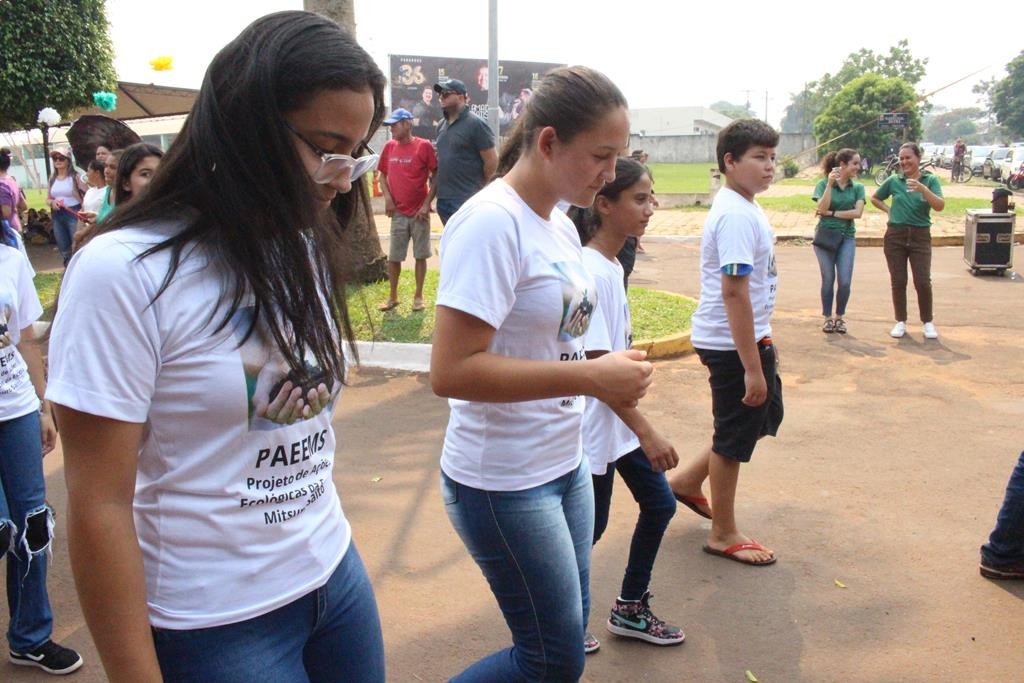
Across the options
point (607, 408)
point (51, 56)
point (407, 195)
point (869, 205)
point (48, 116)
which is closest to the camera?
point (607, 408)

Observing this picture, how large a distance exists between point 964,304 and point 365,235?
6.79 m

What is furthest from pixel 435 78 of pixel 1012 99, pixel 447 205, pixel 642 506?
pixel 1012 99

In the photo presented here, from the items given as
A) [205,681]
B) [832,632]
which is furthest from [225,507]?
[832,632]

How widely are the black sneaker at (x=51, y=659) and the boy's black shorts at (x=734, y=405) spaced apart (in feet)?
8.86

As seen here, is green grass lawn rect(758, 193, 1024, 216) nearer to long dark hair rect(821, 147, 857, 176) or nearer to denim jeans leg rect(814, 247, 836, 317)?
long dark hair rect(821, 147, 857, 176)

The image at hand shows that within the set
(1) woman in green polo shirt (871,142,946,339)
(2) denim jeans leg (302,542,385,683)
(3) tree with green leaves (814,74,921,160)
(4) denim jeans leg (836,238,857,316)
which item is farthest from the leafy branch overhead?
(3) tree with green leaves (814,74,921,160)

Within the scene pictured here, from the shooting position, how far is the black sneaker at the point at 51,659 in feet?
10.7

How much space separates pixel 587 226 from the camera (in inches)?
130

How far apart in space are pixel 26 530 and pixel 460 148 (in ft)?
19.5

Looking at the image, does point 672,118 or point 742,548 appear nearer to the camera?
point 742,548

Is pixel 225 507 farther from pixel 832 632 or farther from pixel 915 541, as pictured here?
pixel 915 541

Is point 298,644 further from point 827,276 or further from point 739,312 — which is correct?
point 827,276

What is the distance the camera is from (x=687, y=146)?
219 ft

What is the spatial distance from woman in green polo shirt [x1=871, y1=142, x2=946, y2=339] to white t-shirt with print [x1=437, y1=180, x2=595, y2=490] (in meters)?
7.23
